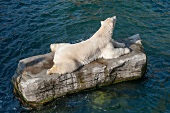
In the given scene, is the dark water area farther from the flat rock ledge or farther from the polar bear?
the polar bear

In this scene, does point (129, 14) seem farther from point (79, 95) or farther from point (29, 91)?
point (29, 91)

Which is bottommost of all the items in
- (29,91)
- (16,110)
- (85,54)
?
(16,110)

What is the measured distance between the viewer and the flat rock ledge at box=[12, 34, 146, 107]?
10.2 metres

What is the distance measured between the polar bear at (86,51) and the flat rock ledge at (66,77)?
194mm

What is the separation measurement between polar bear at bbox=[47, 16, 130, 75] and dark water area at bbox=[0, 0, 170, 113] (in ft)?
3.95

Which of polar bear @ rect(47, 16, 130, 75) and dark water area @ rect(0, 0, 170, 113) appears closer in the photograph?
polar bear @ rect(47, 16, 130, 75)

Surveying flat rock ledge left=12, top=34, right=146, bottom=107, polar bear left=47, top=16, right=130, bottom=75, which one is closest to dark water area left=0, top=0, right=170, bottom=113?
flat rock ledge left=12, top=34, right=146, bottom=107

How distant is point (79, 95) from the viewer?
434 inches

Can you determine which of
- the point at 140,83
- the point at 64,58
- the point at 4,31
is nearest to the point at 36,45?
the point at 4,31

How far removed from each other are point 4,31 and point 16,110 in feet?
20.9

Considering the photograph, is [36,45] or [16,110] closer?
[16,110]

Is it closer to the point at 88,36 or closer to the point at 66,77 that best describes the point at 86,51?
the point at 66,77

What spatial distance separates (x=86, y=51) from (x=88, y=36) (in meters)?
4.25

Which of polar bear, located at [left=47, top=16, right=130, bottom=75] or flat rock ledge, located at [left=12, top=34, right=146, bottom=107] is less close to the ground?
polar bear, located at [left=47, top=16, right=130, bottom=75]
